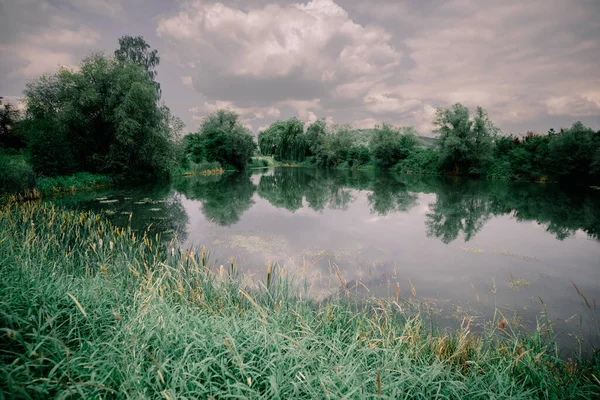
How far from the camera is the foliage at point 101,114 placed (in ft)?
64.6

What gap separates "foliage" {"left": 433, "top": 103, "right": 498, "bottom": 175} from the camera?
105 ft

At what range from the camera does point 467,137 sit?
1280 inches

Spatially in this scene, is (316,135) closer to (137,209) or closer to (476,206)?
(476,206)

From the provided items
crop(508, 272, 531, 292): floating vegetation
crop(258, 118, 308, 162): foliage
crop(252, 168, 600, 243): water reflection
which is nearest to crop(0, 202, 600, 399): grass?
crop(508, 272, 531, 292): floating vegetation

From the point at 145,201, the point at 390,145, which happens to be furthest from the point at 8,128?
the point at 390,145

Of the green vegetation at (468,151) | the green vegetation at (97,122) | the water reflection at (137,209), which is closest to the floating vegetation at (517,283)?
the water reflection at (137,209)

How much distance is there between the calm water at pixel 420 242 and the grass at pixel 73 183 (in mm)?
1839

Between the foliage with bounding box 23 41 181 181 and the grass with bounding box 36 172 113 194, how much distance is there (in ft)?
2.66

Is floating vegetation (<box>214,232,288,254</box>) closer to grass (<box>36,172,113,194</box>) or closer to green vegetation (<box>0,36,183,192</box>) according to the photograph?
grass (<box>36,172,113,194</box>)

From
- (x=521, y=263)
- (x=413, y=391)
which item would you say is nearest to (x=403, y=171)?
(x=521, y=263)

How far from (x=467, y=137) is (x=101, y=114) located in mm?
36698

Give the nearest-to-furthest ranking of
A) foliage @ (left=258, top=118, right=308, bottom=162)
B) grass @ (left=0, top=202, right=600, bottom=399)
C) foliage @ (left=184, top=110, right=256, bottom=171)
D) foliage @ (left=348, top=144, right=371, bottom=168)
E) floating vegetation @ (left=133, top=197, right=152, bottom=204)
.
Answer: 1. grass @ (left=0, top=202, right=600, bottom=399)
2. floating vegetation @ (left=133, top=197, right=152, bottom=204)
3. foliage @ (left=184, top=110, right=256, bottom=171)
4. foliage @ (left=348, top=144, right=371, bottom=168)
5. foliage @ (left=258, top=118, right=308, bottom=162)

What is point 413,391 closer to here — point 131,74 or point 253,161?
point 131,74

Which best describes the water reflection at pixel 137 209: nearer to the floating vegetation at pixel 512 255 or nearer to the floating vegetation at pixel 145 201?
the floating vegetation at pixel 145 201
